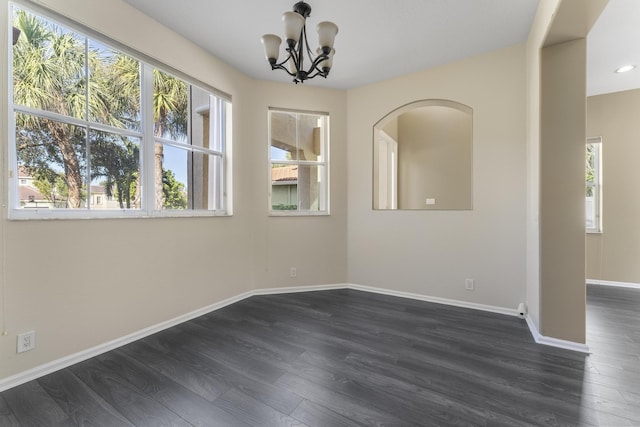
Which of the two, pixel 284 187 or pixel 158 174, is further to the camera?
pixel 284 187

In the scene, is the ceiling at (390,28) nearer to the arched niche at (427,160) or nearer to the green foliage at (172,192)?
the green foliage at (172,192)

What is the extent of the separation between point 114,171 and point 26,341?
1.30m

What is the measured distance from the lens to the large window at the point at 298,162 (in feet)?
12.6

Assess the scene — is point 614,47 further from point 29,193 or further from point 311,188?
point 29,193

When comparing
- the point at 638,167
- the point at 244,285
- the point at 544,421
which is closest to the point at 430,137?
the point at 638,167

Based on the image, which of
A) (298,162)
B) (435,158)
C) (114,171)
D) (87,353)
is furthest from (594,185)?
(87,353)

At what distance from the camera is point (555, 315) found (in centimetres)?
227

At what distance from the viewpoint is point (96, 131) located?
7.27 ft

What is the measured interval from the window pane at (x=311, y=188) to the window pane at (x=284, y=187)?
0.07 m

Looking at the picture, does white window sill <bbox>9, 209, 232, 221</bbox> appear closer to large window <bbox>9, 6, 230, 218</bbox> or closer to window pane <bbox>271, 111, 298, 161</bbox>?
large window <bbox>9, 6, 230, 218</bbox>

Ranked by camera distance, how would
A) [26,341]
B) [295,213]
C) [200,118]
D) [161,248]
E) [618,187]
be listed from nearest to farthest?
[26,341]
[161,248]
[200,118]
[295,213]
[618,187]

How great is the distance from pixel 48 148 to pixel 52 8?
36.9 inches

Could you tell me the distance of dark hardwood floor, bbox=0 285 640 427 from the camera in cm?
151

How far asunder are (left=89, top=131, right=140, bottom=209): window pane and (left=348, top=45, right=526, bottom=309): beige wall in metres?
2.58
